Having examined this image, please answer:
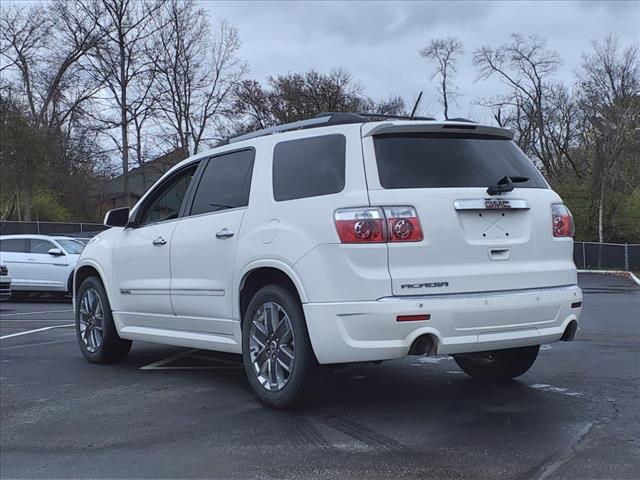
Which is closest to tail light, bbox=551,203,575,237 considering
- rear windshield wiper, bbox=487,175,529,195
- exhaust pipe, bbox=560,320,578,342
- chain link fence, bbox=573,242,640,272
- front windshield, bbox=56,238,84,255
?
rear windshield wiper, bbox=487,175,529,195

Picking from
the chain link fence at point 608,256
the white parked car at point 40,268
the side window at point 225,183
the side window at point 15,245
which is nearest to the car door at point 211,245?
the side window at point 225,183

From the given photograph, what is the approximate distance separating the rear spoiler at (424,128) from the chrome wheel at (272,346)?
53.0 inches

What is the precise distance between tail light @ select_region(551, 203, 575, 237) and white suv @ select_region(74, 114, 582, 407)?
0.01 metres

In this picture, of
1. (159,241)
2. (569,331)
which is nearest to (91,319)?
(159,241)

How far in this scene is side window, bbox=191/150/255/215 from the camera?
5.36 m

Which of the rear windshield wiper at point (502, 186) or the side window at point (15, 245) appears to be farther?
the side window at point (15, 245)

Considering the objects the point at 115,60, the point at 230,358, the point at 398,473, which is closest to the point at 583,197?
the point at 115,60

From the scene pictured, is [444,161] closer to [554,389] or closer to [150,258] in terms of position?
[554,389]

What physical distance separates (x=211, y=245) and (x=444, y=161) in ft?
6.20

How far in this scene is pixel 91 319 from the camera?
716cm

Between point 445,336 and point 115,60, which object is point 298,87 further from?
point 445,336

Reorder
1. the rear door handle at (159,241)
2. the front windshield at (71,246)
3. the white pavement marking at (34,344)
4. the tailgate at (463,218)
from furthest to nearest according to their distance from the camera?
the front windshield at (71,246) < the white pavement marking at (34,344) < the rear door handle at (159,241) < the tailgate at (463,218)

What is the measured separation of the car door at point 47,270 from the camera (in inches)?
622

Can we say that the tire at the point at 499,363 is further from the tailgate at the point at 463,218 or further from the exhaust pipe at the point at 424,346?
the exhaust pipe at the point at 424,346
